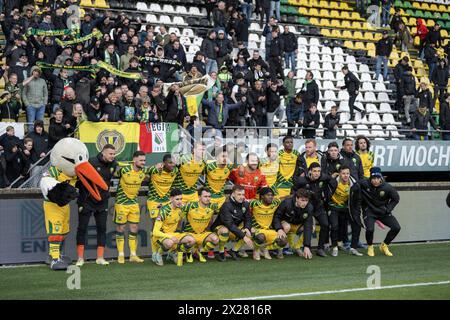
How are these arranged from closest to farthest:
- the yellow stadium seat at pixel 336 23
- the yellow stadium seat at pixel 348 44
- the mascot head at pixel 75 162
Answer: the mascot head at pixel 75 162
the yellow stadium seat at pixel 348 44
the yellow stadium seat at pixel 336 23

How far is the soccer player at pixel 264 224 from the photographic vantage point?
14.9 metres

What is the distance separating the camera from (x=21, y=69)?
1812 cm

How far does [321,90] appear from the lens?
2542cm

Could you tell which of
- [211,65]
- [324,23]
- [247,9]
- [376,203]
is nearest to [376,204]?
[376,203]

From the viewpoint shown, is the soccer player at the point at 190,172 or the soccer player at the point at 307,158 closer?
the soccer player at the point at 190,172

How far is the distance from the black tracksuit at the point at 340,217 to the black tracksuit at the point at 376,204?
0.39 ft

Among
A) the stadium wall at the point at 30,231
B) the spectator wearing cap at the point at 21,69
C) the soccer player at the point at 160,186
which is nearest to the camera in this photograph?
the stadium wall at the point at 30,231

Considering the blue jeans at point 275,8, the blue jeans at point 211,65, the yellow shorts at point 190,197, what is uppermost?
the blue jeans at point 275,8

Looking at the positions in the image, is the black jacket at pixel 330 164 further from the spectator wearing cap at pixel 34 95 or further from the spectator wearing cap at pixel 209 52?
the spectator wearing cap at pixel 209 52

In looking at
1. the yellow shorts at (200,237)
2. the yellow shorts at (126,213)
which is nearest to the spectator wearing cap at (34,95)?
the yellow shorts at (126,213)

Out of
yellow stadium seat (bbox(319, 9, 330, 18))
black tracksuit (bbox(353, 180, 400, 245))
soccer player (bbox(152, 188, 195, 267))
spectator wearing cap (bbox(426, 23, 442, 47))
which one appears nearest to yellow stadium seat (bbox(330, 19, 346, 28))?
yellow stadium seat (bbox(319, 9, 330, 18))

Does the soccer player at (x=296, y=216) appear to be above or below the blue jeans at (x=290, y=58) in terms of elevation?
below

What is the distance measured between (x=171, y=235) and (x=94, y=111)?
3843 millimetres

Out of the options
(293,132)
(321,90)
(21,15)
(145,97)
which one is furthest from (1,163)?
(321,90)
